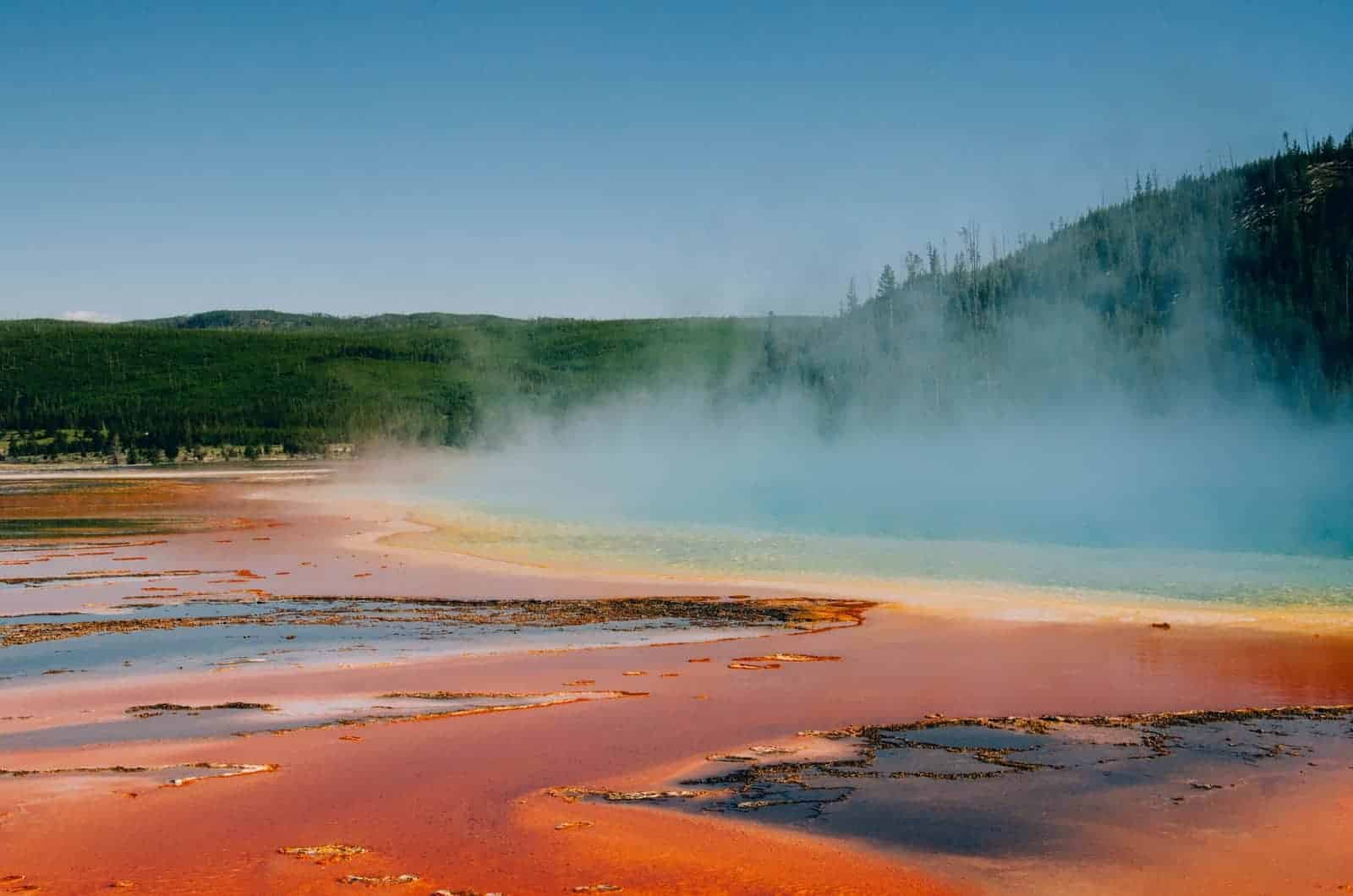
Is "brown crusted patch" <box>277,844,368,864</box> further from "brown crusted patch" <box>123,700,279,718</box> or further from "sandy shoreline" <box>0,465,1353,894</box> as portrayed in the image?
"brown crusted patch" <box>123,700,279,718</box>

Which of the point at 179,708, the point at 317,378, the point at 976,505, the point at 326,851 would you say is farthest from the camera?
the point at 317,378

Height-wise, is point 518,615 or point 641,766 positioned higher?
point 518,615

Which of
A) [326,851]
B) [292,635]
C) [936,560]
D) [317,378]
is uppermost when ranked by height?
[317,378]

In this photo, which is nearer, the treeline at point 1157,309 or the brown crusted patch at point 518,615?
the brown crusted patch at point 518,615

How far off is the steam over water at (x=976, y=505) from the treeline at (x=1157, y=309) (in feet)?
12.3

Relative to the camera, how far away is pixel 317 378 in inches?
5138

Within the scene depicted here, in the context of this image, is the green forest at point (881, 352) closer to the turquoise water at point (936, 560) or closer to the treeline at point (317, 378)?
the treeline at point (317, 378)

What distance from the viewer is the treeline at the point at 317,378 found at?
3984 inches

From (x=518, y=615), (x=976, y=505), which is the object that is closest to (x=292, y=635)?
(x=518, y=615)

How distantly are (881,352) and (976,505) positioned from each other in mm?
55028

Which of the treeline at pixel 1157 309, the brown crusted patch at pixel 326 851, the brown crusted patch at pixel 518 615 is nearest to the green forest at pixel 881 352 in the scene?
the treeline at pixel 1157 309

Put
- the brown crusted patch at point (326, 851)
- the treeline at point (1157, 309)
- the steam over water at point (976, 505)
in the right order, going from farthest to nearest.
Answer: the treeline at point (1157, 309) < the steam over water at point (976, 505) < the brown crusted patch at point (326, 851)

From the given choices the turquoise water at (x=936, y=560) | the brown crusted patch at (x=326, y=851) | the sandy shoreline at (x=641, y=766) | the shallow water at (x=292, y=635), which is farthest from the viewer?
the turquoise water at (x=936, y=560)

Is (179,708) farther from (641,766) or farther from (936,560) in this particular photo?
(936,560)
